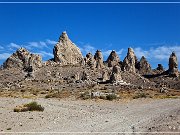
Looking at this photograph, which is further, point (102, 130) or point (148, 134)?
point (102, 130)

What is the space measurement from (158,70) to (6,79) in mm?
73865

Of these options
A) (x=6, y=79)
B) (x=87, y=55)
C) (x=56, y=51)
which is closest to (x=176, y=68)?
(x=87, y=55)

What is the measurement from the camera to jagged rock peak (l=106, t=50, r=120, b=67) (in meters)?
172

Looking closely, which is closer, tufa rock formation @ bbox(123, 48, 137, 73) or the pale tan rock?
the pale tan rock

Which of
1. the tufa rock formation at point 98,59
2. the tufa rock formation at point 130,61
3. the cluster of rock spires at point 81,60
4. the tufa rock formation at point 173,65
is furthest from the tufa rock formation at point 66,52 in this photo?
the tufa rock formation at point 173,65

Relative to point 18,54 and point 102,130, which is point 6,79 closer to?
point 18,54

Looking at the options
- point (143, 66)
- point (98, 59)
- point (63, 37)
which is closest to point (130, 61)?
point (143, 66)

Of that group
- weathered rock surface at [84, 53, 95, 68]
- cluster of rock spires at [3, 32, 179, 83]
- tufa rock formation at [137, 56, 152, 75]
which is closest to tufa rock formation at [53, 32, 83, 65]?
cluster of rock spires at [3, 32, 179, 83]

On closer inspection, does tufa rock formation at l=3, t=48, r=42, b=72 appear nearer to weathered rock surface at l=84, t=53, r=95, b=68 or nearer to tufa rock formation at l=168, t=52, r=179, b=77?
weathered rock surface at l=84, t=53, r=95, b=68

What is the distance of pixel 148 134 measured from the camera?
18.4 metres

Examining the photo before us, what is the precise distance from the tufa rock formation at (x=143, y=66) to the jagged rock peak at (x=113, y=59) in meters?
10.2

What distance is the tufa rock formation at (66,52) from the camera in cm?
16912

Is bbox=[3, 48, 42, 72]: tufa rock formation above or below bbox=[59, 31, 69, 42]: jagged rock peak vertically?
below

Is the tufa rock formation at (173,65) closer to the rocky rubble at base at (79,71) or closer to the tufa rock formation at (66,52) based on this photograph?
the rocky rubble at base at (79,71)
